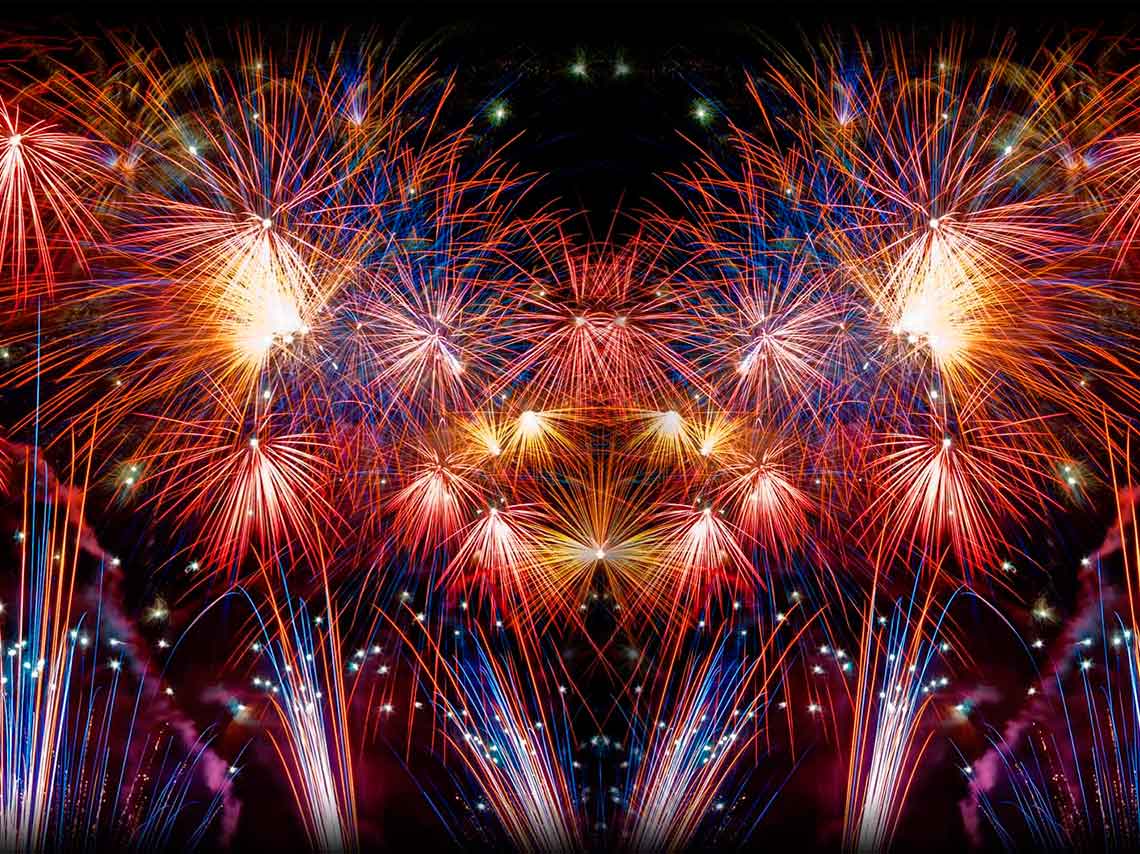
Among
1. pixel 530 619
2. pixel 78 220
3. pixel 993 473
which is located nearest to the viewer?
pixel 78 220

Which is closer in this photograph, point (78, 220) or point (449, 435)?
point (78, 220)

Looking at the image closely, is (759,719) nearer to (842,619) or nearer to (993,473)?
(842,619)

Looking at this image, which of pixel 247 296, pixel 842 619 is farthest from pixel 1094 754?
pixel 247 296

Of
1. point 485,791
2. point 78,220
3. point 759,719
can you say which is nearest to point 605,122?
point 78,220

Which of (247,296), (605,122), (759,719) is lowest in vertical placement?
(759,719)

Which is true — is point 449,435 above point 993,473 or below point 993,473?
above

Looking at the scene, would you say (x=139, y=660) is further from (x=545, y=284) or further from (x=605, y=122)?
(x=605, y=122)

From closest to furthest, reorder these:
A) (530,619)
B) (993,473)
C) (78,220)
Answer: (78,220)
(993,473)
(530,619)
